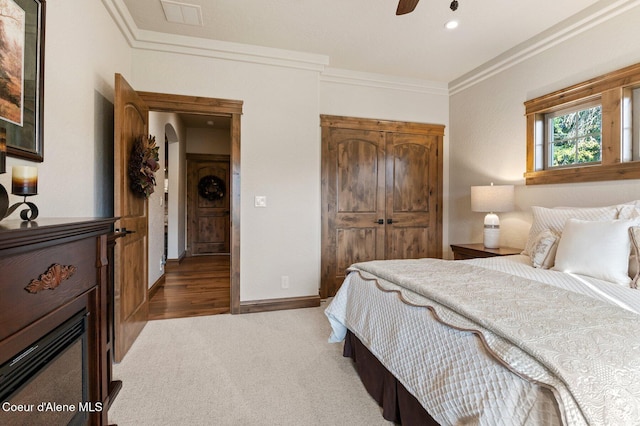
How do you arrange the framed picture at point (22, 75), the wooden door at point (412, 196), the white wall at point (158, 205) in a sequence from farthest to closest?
the wooden door at point (412, 196)
the white wall at point (158, 205)
the framed picture at point (22, 75)

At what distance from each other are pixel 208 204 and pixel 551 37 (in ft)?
21.0

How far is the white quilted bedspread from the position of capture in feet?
2.52

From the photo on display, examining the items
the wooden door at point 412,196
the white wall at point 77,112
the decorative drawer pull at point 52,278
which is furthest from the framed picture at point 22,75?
the wooden door at point 412,196

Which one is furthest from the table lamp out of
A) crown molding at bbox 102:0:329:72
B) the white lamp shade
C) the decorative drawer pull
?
the decorative drawer pull

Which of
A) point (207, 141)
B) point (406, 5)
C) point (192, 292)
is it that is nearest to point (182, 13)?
point (406, 5)

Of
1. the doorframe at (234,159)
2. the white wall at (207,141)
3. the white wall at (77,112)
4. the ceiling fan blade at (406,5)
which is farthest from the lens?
the white wall at (207,141)

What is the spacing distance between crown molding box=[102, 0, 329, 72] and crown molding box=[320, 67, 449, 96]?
0.27 meters

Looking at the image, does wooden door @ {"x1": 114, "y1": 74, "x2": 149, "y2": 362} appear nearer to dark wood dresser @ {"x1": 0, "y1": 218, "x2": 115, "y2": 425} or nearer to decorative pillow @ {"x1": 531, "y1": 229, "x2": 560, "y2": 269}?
dark wood dresser @ {"x1": 0, "y1": 218, "x2": 115, "y2": 425}

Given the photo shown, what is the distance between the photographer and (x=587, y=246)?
6.28 feet

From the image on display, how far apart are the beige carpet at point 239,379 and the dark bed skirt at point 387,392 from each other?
2.2 inches

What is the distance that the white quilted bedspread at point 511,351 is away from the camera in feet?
2.52

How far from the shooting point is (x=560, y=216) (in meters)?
2.38

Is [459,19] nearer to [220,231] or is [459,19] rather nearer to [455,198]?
[455,198]

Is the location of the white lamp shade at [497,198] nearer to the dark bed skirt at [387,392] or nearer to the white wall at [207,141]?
the dark bed skirt at [387,392]
